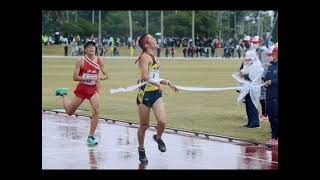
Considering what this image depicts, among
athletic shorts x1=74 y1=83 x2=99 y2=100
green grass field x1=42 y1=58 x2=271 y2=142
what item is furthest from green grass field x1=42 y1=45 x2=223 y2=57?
athletic shorts x1=74 y1=83 x2=99 y2=100

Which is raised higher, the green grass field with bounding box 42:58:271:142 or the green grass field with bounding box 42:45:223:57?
the green grass field with bounding box 42:45:223:57

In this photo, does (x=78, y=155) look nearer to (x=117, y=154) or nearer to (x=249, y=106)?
(x=117, y=154)

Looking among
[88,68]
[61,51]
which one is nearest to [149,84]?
[88,68]

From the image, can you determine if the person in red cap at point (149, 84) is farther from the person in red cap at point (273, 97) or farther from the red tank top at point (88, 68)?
the person in red cap at point (273, 97)

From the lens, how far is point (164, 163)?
12.2 metres

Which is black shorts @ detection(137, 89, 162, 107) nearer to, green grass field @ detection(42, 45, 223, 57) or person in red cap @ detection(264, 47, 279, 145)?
person in red cap @ detection(264, 47, 279, 145)

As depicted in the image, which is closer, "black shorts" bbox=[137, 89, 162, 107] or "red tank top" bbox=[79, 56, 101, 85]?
"black shorts" bbox=[137, 89, 162, 107]

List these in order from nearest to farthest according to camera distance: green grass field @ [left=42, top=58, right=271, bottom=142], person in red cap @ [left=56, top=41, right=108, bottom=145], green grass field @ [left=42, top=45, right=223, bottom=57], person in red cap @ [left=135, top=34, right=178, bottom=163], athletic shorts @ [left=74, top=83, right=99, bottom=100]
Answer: person in red cap @ [left=135, top=34, right=178, bottom=163] < person in red cap @ [left=56, top=41, right=108, bottom=145] < athletic shorts @ [left=74, top=83, right=99, bottom=100] < green grass field @ [left=42, top=58, right=271, bottom=142] < green grass field @ [left=42, top=45, right=223, bottom=57]

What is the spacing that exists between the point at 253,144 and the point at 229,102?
9.22 m

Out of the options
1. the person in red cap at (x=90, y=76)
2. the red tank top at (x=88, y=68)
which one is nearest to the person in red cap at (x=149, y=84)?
the person in red cap at (x=90, y=76)
